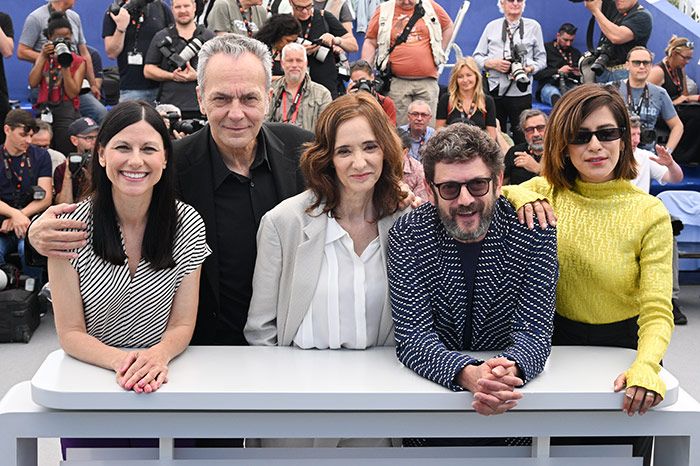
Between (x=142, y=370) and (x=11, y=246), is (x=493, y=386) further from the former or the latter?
(x=11, y=246)

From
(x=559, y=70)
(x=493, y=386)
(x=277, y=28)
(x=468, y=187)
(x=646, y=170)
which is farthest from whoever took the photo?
(x=559, y=70)

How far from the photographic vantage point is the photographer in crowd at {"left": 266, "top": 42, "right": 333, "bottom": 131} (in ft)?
20.8

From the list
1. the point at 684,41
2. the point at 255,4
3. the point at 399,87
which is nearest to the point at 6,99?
the point at 255,4

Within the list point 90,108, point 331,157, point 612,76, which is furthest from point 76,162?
point 612,76

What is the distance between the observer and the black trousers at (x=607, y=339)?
99.7 inches

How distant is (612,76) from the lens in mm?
8180

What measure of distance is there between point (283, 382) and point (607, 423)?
2.54 feet

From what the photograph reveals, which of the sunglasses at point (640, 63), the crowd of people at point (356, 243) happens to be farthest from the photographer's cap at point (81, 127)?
Answer: the sunglasses at point (640, 63)

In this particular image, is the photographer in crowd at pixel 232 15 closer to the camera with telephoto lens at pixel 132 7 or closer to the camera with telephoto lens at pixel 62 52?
the camera with telephoto lens at pixel 132 7

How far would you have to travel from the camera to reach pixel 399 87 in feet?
24.7

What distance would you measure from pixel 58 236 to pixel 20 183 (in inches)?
156

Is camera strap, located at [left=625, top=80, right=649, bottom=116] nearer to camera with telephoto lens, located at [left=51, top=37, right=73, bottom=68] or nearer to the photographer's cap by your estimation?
the photographer's cap

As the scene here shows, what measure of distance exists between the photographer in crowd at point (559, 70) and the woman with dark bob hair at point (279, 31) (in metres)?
2.89

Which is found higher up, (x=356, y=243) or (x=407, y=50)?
(x=407, y=50)
